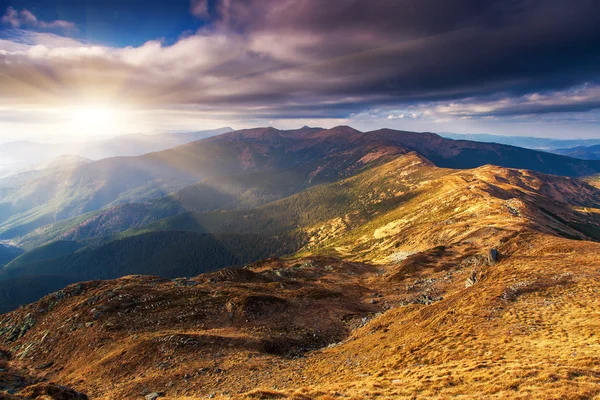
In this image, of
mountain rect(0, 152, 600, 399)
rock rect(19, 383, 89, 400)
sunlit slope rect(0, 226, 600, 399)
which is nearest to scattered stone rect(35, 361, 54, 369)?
mountain rect(0, 152, 600, 399)

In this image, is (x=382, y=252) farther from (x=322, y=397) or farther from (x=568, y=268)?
(x=322, y=397)

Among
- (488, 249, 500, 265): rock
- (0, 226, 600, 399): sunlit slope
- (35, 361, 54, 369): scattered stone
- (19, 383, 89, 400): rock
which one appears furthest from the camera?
(488, 249, 500, 265): rock

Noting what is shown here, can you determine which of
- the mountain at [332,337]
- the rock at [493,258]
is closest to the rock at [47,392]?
the mountain at [332,337]

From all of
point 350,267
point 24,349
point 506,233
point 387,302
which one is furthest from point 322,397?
Result: point 506,233

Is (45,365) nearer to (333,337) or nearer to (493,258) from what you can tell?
(333,337)

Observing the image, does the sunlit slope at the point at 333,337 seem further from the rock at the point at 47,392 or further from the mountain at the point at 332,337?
the rock at the point at 47,392

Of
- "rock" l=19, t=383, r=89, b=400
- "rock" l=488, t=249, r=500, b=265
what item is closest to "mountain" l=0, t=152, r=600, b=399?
"rock" l=488, t=249, r=500, b=265

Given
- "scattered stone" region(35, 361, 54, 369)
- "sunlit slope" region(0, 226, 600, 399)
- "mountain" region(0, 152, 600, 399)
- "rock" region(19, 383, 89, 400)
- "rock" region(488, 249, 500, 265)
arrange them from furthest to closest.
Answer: "rock" region(488, 249, 500, 265), "scattered stone" region(35, 361, 54, 369), "rock" region(19, 383, 89, 400), "mountain" region(0, 152, 600, 399), "sunlit slope" region(0, 226, 600, 399)

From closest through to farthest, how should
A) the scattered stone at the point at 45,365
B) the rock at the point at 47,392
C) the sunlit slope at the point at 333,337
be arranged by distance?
the sunlit slope at the point at 333,337
the rock at the point at 47,392
the scattered stone at the point at 45,365

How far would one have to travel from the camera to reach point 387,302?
63.0 m

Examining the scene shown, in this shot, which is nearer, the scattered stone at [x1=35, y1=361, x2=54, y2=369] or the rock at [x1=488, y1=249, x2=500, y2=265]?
the scattered stone at [x1=35, y1=361, x2=54, y2=369]

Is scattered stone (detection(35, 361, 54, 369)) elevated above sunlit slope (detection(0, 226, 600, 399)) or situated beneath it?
situated beneath

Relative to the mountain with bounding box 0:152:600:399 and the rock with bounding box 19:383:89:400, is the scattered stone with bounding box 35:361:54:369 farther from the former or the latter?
the rock with bounding box 19:383:89:400

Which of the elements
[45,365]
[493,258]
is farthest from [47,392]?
[493,258]
